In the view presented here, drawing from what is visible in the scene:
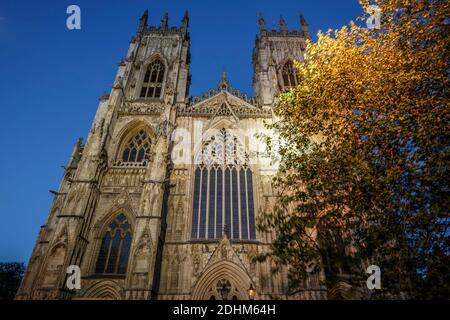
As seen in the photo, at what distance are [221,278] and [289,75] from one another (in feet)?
65.6

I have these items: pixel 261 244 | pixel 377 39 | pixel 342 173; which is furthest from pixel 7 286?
pixel 377 39

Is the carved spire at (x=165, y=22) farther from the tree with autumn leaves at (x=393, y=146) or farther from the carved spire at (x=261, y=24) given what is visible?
the tree with autumn leaves at (x=393, y=146)

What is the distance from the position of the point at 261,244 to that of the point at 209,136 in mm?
8889

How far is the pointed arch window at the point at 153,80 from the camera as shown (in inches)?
897

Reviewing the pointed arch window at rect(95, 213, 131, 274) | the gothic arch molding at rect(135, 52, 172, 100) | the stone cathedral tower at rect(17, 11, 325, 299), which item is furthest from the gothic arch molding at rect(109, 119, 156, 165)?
the pointed arch window at rect(95, 213, 131, 274)

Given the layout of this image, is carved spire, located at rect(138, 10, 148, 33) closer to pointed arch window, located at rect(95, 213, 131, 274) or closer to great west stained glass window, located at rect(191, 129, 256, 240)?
great west stained glass window, located at rect(191, 129, 256, 240)

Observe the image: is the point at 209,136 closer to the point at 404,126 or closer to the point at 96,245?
the point at 96,245

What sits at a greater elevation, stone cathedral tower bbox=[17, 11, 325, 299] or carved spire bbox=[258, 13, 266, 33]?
carved spire bbox=[258, 13, 266, 33]

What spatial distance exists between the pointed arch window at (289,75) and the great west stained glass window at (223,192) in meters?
9.46

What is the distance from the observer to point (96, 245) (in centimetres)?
1416

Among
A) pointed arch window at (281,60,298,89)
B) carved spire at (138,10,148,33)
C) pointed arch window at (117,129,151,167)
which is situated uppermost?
carved spire at (138,10,148,33)

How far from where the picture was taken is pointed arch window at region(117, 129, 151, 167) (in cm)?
1766

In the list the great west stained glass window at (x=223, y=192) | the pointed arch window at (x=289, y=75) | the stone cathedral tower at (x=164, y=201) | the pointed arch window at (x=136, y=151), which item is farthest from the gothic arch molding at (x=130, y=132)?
the pointed arch window at (x=289, y=75)

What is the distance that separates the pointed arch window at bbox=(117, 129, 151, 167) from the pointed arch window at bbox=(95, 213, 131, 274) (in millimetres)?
4014
